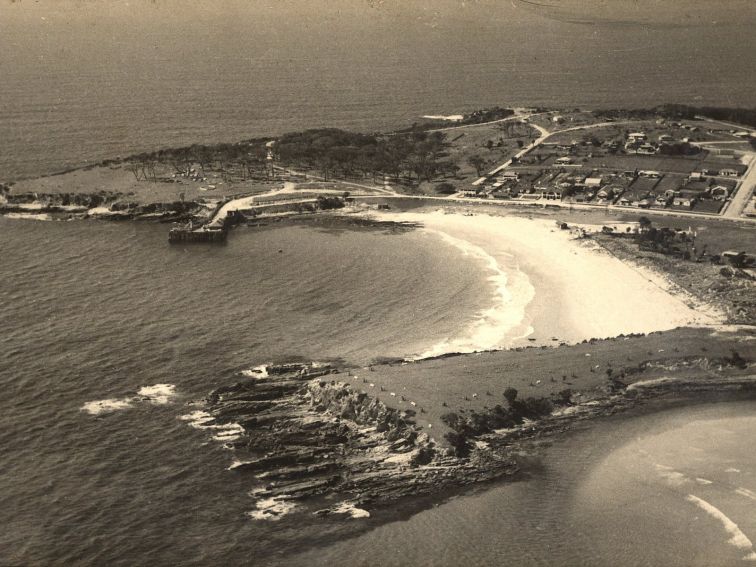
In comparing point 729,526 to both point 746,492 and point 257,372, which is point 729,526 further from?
point 257,372

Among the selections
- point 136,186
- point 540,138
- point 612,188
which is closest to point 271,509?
point 612,188

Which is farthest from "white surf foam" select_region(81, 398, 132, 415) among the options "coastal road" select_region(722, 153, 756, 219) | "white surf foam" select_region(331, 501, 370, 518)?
"coastal road" select_region(722, 153, 756, 219)

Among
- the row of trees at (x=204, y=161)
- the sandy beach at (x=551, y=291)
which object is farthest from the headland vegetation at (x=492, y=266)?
the row of trees at (x=204, y=161)

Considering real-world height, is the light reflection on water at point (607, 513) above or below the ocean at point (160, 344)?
below

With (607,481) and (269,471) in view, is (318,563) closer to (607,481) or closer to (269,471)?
(269,471)

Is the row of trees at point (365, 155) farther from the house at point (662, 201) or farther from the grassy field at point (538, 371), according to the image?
the grassy field at point (538, 371)

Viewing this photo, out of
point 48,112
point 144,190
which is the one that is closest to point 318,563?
point 144,190
